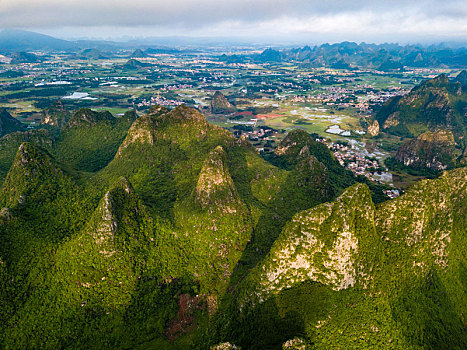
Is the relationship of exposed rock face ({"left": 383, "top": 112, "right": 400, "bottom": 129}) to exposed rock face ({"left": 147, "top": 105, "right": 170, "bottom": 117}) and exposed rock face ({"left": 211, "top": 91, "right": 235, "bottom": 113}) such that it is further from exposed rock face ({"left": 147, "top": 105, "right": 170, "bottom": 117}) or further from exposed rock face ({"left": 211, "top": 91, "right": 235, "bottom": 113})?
exposed rock face ({"left": 147, "top": 105, "right": 170, "bottom": 117})

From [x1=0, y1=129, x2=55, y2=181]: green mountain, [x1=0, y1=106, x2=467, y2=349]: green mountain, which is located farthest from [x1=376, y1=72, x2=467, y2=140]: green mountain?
[x1=0, y1=129, x2=55, y2=181]: green mountain

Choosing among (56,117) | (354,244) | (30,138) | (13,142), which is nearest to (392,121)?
(354,244)

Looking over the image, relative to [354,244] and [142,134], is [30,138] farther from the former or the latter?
[354,244]

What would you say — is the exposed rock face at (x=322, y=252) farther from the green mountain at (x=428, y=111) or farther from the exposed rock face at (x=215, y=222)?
the green mountain at (x=428, y=111)

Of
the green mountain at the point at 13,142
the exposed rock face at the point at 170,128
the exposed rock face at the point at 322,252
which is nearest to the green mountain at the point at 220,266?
the exposed rock face at the point at 322,252

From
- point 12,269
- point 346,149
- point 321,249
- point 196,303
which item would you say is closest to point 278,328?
point 321,249

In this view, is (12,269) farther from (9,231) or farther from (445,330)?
(445,330)
